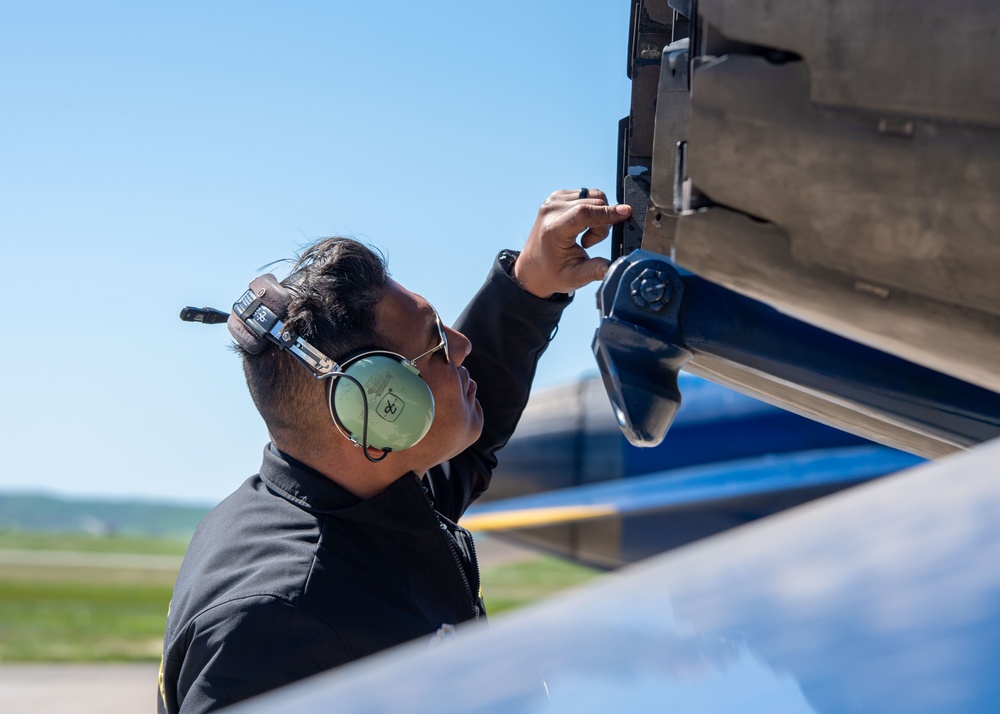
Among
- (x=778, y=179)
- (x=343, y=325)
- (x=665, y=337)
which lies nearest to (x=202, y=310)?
(x=343, y=325)

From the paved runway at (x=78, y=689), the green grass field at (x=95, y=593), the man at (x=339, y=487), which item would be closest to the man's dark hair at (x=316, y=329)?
the man at (x=339, y=487)

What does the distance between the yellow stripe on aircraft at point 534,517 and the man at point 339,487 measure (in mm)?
3821

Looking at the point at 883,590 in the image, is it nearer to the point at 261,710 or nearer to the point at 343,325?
the point at 261,710

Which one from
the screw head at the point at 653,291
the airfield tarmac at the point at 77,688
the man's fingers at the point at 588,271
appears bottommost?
the airfield tarmac at the point at 77,688

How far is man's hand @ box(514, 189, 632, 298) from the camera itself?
188cm

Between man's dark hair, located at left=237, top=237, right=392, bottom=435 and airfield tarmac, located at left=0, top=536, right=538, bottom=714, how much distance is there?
16.1 ft

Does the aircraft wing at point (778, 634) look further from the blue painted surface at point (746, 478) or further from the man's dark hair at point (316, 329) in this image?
the blue painted surface at point (746, 478)

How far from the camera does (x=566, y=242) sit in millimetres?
2025

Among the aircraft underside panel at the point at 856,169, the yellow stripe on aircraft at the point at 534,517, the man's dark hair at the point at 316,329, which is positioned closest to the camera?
the aircraft underside panel at the point at 856,169

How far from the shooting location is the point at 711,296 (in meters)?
1.45

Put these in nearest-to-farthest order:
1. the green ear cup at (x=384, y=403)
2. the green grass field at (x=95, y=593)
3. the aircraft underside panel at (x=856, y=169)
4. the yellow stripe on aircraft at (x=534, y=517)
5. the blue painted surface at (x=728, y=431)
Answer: the aircraft underside panel at (x=856, y=169) → the green ear cup at (x=384, y=403) → the blue painted surface at (x=728, y=431) → the yellow stripe on aircraft at (x=534, y=517) → the green grass field at (x=95, y=593)

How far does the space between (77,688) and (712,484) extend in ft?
15.8

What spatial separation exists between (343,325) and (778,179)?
112cm

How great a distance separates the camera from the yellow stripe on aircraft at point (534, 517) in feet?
19.4
